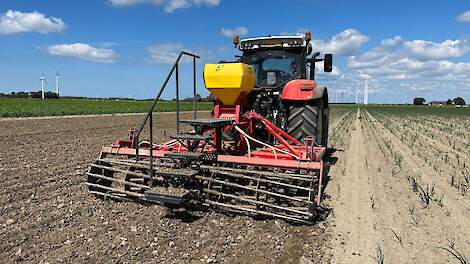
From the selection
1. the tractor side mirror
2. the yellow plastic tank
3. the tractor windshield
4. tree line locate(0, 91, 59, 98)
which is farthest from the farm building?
the yellow plastic tank

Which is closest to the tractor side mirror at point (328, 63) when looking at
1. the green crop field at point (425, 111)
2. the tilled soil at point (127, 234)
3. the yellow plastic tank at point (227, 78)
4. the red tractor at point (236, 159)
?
the red tractor at point (236, 159)

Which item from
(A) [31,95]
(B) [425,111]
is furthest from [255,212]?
(A) [31,95]

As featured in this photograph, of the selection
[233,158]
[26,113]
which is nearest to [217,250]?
[233,158]

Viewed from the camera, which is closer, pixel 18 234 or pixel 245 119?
pixel 18 234

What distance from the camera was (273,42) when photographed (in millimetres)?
7590

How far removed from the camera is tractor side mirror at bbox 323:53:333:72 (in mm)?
7746

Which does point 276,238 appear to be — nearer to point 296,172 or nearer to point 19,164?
point 296,172

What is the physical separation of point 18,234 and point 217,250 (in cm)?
205

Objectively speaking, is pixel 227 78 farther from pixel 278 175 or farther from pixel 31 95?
pixel 31 95

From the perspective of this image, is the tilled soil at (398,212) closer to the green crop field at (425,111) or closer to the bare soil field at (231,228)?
the bare soil field at (231,228)

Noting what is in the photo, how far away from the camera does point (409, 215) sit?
4898mm

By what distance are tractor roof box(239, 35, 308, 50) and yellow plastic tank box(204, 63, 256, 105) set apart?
2085 millimetres

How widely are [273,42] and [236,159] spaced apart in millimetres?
3349

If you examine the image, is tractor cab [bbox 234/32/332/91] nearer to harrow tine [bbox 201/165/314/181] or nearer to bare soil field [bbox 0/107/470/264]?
bare soil field [bbox 0/107/470/264]
